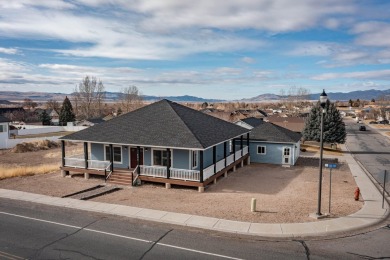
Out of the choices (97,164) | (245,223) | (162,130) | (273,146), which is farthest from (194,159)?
(273,146)

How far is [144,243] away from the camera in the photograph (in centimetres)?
1360

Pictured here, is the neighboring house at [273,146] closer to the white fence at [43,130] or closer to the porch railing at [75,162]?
the porch railing at [75,162]

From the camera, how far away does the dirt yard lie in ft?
58.6

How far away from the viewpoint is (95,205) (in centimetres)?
1898

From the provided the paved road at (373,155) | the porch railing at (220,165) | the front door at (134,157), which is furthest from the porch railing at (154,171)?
the paved road at (373,155)

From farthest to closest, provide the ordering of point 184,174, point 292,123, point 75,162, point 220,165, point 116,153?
point 292,123
point 116,153
point 75,162
point 220,165
point 184,174

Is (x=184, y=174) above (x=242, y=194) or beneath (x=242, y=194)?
above

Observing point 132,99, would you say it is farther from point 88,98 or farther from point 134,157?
point 134,157

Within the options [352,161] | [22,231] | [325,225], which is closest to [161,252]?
[22,231]

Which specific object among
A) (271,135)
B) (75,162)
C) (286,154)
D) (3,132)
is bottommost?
(286,154)

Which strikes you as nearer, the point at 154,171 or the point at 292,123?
the point at 154,171

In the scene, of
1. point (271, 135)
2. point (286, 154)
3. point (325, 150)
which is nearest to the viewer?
point (286, 154)

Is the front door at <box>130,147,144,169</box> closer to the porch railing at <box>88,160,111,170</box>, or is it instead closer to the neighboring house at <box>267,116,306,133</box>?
the porch railing at <box>88,160,111,170</box>

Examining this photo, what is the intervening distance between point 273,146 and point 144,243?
22.9 meters
